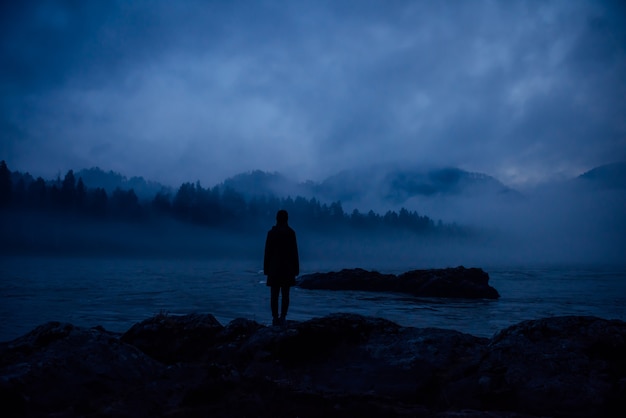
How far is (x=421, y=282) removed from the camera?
128 feet

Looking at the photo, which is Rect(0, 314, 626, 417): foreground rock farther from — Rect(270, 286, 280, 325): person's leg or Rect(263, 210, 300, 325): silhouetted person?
Rect(263, 210, 300, 325): silhouetted person

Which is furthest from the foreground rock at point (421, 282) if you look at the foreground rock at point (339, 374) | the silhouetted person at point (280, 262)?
the foreground rock at point (339, 374)

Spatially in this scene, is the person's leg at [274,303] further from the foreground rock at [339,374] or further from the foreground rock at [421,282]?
the foreground rock at [421,282]

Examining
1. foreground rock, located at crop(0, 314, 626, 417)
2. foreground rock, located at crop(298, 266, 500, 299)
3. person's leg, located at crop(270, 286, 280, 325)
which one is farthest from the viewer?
foreground rock, located at crop(298, 266, 500, 299)

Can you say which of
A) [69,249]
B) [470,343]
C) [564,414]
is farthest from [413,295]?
[69,249]

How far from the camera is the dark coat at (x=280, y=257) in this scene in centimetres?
998

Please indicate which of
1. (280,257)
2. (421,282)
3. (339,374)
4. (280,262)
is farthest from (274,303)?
(421,282)

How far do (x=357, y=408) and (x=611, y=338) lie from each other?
465 centimetres

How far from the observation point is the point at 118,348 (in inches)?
277

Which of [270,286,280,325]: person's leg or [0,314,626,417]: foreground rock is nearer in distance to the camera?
[0,314,626,417]: foreground rock

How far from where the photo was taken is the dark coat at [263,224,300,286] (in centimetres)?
998

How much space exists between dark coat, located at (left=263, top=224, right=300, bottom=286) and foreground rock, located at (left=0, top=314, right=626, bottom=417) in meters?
2.02

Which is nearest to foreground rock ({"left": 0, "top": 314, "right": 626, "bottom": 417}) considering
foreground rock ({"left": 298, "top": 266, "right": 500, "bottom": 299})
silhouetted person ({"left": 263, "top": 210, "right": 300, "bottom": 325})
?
silhouetted person ({"left": 263, "top": 210, "right": 300, "bottom": 325})

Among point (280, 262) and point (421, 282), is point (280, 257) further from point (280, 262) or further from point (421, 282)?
point (421, 282)
